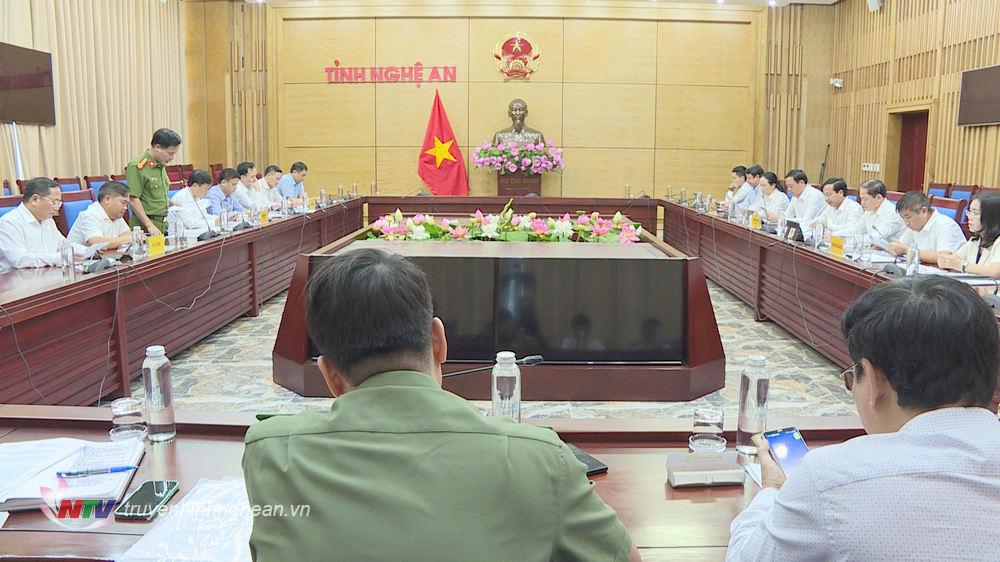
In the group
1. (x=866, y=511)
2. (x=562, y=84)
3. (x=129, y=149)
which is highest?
(x=562, y=84)

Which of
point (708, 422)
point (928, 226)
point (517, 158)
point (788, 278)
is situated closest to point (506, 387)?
point (708, 422)

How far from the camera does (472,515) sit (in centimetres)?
79

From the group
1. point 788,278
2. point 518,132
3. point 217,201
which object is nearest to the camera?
point 788,278

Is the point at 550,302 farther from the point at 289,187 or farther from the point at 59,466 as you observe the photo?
the point at 289,187

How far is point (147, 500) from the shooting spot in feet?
4.24

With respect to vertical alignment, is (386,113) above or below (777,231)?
above

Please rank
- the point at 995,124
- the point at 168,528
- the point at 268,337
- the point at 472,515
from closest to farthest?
the point at 472,515 < the point at 168,528 < the point at 268,337 < the point at 995,124

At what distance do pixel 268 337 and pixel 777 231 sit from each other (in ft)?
11.2

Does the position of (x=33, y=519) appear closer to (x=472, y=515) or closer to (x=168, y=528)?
(x=168, y=528)

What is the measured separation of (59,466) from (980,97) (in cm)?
819

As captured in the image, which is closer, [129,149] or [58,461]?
[58,461]

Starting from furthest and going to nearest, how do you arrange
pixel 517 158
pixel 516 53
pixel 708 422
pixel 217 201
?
pixel 516 53
pixel 517 158
pixel 217 201
pixel 708 422

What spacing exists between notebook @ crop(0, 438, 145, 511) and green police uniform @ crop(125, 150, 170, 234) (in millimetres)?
4381

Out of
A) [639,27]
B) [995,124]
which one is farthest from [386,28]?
[995,124]
